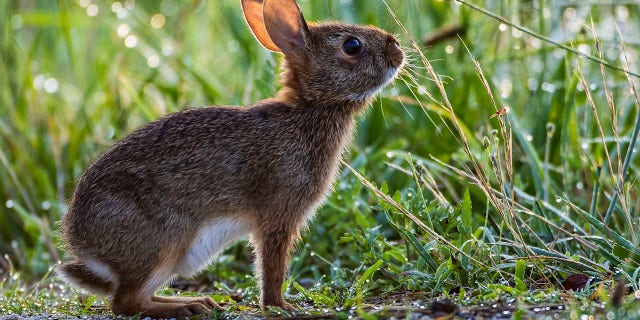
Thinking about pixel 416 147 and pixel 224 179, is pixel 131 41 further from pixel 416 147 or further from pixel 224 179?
pixel 224 179

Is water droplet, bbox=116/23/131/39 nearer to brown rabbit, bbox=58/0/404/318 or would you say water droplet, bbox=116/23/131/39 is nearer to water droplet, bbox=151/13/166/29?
water droplet, bbox=151/13/166/29

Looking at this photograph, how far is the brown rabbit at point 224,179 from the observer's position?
4387 mm

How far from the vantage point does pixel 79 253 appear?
4492 millimetres

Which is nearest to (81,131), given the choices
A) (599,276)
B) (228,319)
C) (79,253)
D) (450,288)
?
(79,253)

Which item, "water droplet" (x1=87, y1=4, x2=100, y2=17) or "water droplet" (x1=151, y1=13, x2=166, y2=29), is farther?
"water droplet" (x1=151, y1=13, x2=166, y2=29)

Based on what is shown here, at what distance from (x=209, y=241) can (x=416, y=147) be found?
187cm

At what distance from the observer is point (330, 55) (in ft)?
16.0

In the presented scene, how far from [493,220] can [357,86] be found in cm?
92

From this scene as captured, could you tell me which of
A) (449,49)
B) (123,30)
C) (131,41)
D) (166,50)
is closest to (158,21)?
(123,30)

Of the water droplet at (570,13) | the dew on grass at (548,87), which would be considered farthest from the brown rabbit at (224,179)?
the water droplet at (570,13)

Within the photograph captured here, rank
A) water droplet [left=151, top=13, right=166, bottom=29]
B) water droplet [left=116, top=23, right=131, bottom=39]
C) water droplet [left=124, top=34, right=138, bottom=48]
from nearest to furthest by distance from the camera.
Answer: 1. water droplet [left=124, top=34, right=138, bottom=48]
2. water droplet [left=116, top=23, right=131, bottom=39]
3. water droplet [left=151, top=13, right=166, bottom=29]

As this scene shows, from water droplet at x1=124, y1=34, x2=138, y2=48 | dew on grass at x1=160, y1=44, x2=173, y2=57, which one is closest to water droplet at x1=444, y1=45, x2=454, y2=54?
dew on grass at x1=160, y1=44, x2=173, y2=57

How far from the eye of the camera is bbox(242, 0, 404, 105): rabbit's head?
4.84 meters

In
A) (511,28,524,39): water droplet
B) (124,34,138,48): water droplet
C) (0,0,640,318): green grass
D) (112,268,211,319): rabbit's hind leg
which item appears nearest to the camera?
(0,0,640,318): green grass
